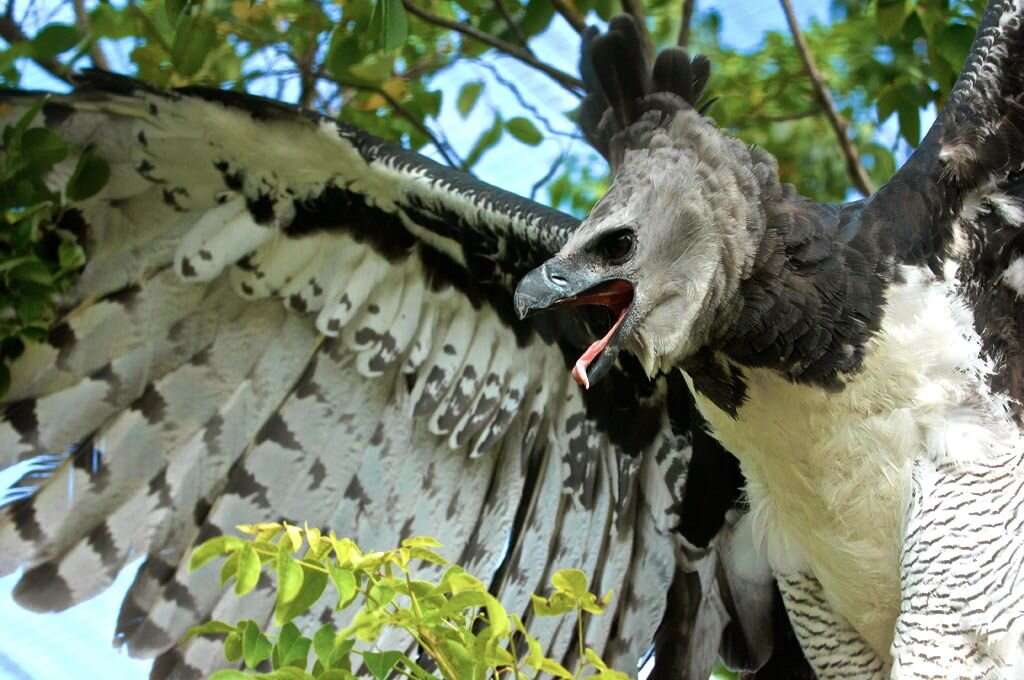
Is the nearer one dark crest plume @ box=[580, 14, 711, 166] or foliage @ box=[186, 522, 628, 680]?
foliage @ box=[186, 522, 628, 680]

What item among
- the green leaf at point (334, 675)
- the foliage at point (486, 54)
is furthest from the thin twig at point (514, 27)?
the green leaf at point (334, 675)

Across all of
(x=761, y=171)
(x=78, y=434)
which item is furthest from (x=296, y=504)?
(x=761, y=171)

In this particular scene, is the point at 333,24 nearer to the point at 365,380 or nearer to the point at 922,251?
the point at 365,380

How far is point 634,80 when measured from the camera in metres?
2.91

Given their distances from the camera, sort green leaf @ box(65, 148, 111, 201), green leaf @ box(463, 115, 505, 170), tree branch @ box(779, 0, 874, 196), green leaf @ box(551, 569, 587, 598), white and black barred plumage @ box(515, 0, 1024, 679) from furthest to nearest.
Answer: green leaf @ box(463, 115, 505, 170), tree branch @ box(779, 0, 874, 196), green leaf @ box(65, 148, 111, 201), white and black barred plumage @ box(515, 0, 1024, 679), green leaf @ box(551, 569, 587, 598)

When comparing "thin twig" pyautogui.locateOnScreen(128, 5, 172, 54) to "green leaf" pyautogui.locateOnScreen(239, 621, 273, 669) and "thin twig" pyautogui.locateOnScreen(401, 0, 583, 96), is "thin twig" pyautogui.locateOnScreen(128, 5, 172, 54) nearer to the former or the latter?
"thin twig" pyautogui.locateOnScreen(401, 0, 583, 96)

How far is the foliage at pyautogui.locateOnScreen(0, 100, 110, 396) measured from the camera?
3305 millimetres

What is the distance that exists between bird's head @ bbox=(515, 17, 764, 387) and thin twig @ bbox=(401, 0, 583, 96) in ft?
3.26

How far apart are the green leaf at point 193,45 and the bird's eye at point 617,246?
1.25 metres

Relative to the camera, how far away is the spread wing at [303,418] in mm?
3561

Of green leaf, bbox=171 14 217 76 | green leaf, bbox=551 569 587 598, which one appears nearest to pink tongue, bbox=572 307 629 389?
green leaf, bbox=551 569 587 598

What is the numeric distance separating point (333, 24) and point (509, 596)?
1.53 meters

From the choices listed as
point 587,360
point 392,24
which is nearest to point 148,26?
point 392,24

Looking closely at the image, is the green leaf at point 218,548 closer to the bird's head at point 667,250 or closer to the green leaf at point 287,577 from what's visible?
the green leaf at point 287,577
